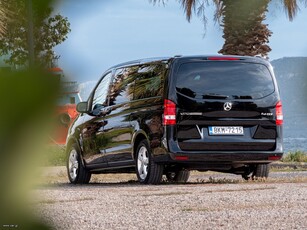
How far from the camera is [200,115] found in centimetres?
1151

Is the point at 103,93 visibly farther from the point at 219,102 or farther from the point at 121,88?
the point at 219,102

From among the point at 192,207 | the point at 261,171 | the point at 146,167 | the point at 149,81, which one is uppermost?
the point at 149,81

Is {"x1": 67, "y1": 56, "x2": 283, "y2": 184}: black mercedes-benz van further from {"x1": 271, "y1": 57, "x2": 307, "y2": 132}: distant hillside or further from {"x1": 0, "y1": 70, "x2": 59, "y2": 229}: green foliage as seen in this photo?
{"x1": 0, "y1": 70, "x2": 59, "y2": 229}: green foliage

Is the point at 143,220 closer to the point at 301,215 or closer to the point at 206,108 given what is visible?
the point at 301,215

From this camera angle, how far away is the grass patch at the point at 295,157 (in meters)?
22.3

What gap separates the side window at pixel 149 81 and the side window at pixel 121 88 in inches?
11.0

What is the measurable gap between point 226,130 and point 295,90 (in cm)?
1053

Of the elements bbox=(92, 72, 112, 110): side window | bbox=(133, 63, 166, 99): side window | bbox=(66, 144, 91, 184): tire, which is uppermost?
bbox=(133, 63, 166, 99): side window

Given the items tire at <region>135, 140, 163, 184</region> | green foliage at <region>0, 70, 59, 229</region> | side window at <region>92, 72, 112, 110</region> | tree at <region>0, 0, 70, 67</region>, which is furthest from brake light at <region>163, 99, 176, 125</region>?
green foliage at <region>0, 70, 59, 229</region>

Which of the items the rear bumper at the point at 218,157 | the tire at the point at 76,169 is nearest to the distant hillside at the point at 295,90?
the rear bumper at the point at 218,157

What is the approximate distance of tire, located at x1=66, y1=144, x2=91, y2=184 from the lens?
45.3ft

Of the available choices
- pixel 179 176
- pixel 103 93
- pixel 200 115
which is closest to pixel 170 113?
pixel 200 115

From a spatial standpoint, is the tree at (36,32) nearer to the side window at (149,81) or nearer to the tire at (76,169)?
the side window at (149,81)

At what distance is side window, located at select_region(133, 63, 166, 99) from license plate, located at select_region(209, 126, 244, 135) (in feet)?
2.94
